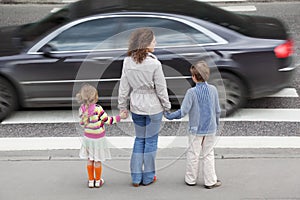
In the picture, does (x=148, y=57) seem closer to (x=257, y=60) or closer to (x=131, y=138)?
(x=131, y=138)

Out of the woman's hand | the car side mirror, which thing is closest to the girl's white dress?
the woman's hand

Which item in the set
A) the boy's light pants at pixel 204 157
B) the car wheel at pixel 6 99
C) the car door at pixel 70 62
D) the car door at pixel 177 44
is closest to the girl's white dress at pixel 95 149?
the boy's light pants at pixel 204 157

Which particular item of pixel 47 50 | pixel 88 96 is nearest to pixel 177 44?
pixel 47 50

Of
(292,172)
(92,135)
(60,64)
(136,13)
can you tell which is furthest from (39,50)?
(292,172)

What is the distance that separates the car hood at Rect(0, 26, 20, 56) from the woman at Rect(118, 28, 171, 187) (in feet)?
10.1

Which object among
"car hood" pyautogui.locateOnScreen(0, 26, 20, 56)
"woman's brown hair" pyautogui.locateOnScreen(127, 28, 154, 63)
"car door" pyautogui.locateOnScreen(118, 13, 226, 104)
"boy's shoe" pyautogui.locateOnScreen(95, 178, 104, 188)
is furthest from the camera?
"car hood" pyautogui.locateOnScreen(0, 26, 20, 56)

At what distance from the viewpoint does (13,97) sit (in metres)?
8.49

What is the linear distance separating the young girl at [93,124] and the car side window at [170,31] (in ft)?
7.90

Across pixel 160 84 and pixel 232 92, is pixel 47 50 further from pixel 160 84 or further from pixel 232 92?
pixel 160 84

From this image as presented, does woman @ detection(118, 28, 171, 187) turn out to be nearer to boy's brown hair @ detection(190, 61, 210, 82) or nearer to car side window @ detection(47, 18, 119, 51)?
boy's brown hair @ detection(190, 61, 210, 82)

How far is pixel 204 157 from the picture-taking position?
626 centimetres

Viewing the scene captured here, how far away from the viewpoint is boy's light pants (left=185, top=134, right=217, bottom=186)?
6180mm

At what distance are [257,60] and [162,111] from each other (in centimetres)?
274

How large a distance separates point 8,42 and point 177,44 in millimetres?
2648
